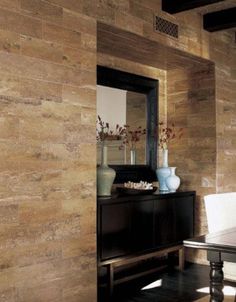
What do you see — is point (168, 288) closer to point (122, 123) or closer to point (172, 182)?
point (172, 182)

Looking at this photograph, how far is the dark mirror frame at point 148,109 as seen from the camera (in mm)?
4344

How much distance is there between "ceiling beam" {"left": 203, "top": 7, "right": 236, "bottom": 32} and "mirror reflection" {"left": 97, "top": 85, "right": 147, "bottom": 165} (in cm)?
109

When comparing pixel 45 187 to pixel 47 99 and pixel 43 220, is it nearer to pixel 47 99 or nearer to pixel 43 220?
pixel 43 220

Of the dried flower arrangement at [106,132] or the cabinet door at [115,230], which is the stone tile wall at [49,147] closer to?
the cabinet door at [115,230]

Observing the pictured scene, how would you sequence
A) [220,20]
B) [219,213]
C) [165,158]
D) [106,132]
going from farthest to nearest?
[165,158], [220,20], [106,132], [219,213]

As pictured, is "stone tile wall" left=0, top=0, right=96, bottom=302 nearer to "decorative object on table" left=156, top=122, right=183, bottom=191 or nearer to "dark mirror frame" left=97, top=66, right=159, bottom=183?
"dark mirror frame" left=97, top=66, right=159, bottom=183

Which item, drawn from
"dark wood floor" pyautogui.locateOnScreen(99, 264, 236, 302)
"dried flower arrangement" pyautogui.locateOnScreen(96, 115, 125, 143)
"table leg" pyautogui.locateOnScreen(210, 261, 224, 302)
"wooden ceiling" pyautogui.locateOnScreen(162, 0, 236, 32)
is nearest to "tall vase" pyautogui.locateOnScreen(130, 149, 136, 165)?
"dried flower arrangement" pyautogui.locateOnScreen(96, 115, 125, 143)

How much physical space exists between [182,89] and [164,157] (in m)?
0.93

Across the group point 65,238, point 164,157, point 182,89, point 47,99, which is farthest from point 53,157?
point 182,89

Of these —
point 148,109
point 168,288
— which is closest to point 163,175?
point 148,109

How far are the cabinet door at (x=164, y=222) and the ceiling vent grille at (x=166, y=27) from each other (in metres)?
1.71

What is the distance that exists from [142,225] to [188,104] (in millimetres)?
1737

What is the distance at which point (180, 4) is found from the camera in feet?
12.9

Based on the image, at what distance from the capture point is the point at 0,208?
104 inches
